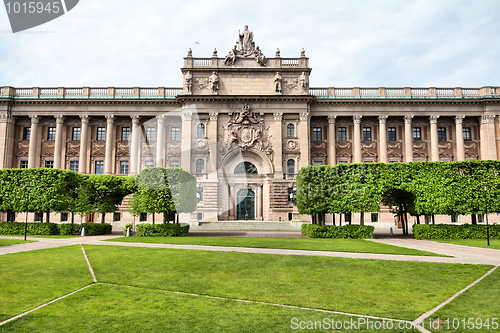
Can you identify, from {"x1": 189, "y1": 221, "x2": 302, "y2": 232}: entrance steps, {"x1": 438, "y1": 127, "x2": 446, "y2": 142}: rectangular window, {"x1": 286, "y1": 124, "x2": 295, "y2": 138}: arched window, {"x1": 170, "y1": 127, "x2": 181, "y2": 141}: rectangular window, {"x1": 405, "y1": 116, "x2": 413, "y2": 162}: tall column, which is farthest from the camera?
{"x1": 438, "y1": 127, "x2": 446, "y2": 142}: rectangular window

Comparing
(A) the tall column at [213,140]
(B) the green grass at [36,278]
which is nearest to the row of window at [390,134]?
(A) the tall column at [213,140]

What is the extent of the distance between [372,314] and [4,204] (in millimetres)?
38028

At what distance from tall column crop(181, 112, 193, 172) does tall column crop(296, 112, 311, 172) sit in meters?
16.2

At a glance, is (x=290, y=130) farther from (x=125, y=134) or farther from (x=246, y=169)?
(x=125, y=134)

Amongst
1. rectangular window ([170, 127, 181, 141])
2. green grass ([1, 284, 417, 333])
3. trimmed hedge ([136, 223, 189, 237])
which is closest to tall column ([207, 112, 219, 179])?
rectangular window ([170, 127, 181, 141])

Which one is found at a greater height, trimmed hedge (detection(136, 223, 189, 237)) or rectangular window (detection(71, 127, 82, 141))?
rectangular window (detection(71, 127, 82, 141))

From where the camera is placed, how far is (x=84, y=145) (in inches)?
2223

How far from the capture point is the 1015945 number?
35.7 feet

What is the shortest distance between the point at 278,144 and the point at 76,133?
106 feet

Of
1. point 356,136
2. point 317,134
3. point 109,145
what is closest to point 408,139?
point 356,136

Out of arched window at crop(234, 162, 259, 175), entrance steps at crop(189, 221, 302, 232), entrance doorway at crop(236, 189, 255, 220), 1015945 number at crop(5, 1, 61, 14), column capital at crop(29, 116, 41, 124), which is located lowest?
entrance steps at crop(189, 221, 302, 232)

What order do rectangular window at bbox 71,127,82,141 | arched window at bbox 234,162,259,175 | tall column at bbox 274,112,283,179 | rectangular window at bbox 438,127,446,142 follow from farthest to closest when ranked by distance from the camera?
rectangular window at bbox 71,127,82,141 < rectangular window at bbox 438,127,446,142 < arched window at bbox 234,162,259,175 < tall column at bbox 274,112,283,179

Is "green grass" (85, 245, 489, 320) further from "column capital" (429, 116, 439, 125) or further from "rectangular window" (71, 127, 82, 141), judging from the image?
"column capital" (429, 116, 439, 125)

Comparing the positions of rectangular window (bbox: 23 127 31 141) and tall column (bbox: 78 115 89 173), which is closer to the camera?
tall column (bbox: 78 115 89 173)
